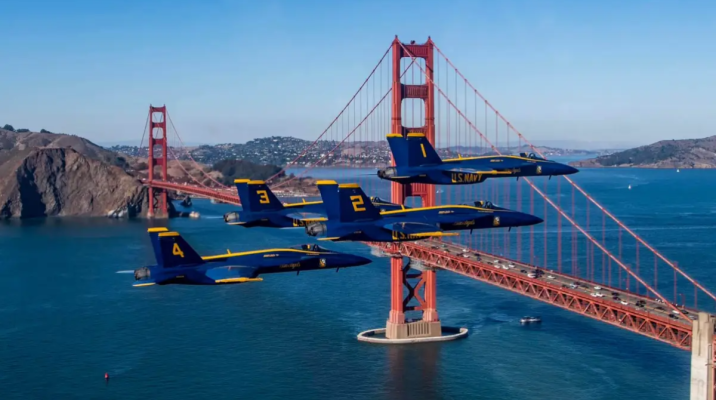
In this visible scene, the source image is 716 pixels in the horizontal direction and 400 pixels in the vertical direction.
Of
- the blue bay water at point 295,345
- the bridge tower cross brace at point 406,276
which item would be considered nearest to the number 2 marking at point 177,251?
the blue bay water at point 295,345

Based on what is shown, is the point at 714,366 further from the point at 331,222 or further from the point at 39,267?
the point at 39,267

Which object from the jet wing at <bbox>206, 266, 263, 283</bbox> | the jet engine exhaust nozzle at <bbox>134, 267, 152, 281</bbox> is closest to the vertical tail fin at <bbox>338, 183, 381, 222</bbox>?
the jet wing at <bbox>206, 266, 263, 283</bbox>

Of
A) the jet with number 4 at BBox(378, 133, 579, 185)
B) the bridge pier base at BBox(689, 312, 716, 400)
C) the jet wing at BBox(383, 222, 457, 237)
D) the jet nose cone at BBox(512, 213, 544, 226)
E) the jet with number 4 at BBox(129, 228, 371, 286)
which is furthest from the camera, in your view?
the jet nose cone at BBox(512, 213, 544, 226)

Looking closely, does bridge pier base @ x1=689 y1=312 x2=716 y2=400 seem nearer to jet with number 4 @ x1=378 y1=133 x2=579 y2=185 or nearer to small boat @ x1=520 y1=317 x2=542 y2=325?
jet with number 4 @ x1=378 y1=133 x2=579 y2=185

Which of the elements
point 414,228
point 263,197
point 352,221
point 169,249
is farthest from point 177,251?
point 414,228

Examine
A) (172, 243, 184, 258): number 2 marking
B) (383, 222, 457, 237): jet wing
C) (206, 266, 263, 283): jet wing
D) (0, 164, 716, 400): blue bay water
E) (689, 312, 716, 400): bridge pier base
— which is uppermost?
(383, 222, 457, 237): jet wing

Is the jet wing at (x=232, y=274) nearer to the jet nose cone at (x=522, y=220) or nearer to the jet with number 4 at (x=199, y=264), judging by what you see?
the jet with number 4 at (x=199, y=264)

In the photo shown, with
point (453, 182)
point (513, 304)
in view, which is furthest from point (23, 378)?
point (513, 304)

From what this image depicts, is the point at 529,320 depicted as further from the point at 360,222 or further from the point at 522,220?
the point at 360,222
